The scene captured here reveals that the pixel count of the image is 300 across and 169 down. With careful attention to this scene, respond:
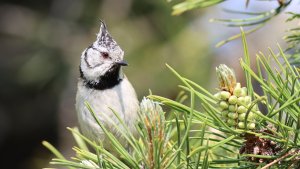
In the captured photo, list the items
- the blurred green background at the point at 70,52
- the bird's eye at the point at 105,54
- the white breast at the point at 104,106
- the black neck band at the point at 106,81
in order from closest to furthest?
the white breast at the point at 104,106 → the black neck band at the point at 106,81 → the bird's eye at the point at 105,54 → the blurred green background at the point at 70,52

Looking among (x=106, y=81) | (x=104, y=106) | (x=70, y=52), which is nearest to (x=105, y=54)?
(x=106, y=81)

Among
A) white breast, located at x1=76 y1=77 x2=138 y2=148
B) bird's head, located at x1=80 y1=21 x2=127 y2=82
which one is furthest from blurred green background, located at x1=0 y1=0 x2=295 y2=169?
white breast, located at x1=76 y1=77 x2=138 y2=148

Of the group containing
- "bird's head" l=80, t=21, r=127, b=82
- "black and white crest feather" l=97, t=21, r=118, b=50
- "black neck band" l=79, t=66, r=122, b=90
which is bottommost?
"black neck band" l=79, t=66, r=122, b=90

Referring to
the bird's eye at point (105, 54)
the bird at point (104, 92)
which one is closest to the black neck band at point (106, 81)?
the bird at point (104, 92)

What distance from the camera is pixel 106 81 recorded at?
10.6 feet

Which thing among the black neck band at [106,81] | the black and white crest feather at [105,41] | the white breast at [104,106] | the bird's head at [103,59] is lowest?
the white breast at [104,106]

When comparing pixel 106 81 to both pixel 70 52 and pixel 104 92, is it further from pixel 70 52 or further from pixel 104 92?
pixel 70 52

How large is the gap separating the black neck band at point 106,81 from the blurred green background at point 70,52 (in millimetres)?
1007

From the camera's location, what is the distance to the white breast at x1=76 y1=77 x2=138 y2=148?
2.96 meters

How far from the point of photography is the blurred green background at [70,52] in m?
4.61

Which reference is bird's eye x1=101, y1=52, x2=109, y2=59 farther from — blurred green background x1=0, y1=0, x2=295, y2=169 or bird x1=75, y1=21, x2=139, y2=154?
blurred green background x1=0, y1=0, x2=295, y2=169

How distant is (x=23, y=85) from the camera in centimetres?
627

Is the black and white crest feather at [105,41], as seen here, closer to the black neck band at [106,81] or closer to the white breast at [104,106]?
the black neck band at [106,81]

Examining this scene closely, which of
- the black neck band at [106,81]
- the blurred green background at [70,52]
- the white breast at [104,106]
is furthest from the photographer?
the blurred green background at [70,52]
